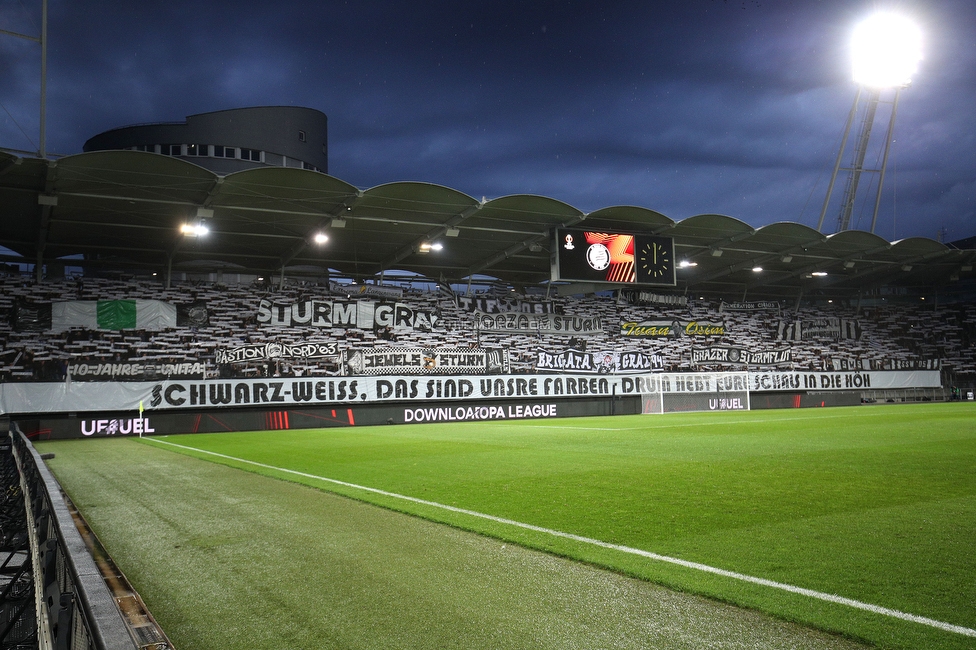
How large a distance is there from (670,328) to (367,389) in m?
21.1

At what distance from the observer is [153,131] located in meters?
45.5

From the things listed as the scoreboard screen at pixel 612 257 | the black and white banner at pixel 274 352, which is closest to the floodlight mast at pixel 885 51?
the scoreboard screen at pixel 612 257

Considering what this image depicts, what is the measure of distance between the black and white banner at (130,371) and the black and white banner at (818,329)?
117ft

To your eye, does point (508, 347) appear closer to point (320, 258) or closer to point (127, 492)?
point (320, 258)

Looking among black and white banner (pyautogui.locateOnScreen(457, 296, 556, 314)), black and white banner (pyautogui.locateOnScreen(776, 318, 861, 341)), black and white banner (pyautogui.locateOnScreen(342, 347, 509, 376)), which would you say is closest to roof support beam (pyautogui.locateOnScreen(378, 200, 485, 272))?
black and white banner (pyautogui.locateOnScreen(457, 296, 556, 314))

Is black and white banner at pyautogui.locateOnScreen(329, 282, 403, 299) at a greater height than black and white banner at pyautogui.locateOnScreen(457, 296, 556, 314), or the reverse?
black and white banner at pyautogui.locateOnScreen(329, 282, 403, 299)

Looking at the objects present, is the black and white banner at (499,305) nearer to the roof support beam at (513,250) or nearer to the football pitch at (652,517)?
the roof support beam at (513,250)

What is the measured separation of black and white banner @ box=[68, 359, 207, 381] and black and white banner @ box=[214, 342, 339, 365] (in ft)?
6.38

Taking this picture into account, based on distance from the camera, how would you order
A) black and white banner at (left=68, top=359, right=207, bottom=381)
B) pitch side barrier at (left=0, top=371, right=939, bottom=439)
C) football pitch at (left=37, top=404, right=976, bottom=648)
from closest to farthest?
1. football pitch at (left=37, top=404, right=976, bottom=648)
2. pitch side barrier at (left=0, top=371, right=939, bottom=439)
3. black and white banner at (left=68, top=359, right=207, bottom=381)

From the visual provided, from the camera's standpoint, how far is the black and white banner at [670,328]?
40.8 m

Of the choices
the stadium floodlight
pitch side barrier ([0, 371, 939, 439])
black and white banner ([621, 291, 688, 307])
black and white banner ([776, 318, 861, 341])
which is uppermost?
the stadium floodlight

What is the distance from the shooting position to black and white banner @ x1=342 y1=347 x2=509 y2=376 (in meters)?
30.2

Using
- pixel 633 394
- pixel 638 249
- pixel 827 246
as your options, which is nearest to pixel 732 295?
pixel 827 246

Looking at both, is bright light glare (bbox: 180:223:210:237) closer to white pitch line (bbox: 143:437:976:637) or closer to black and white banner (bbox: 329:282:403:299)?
black and white banner (bbox: 329:282:403:299)
